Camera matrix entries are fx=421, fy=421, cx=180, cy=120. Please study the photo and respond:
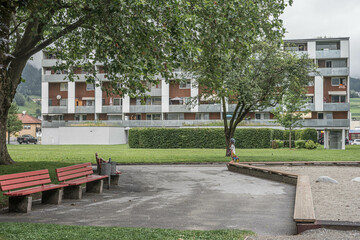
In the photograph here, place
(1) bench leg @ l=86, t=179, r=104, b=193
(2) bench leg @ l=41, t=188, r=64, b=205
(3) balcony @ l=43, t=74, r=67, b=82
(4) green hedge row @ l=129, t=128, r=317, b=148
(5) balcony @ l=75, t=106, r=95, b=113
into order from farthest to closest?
(3) balcony @ l=43, t=74, r=67, b=82
(5) balcony @ l=75, t=106, r=95, b=113
(4) green hedge row @ l=129, t=128, r=317, b=148
(1) bench leg @ l=86, t=179, r=104, b=193
(2) bench leg @ l=41, t=188, r=64, b=205

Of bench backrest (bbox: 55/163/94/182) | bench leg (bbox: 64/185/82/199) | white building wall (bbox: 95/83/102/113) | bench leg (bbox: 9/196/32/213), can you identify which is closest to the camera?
bench leg (bbox: 9/196/32/213)

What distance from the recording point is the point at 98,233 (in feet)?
20.1

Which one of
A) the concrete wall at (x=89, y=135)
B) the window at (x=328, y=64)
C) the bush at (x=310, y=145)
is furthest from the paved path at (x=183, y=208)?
the window at (x=328, y=64)

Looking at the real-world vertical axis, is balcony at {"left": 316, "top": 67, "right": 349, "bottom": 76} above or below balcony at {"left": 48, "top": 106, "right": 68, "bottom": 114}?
above

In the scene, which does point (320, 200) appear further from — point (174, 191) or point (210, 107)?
point (210, 107)

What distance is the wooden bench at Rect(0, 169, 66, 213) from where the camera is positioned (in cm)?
821

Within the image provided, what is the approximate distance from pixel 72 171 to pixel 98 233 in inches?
195

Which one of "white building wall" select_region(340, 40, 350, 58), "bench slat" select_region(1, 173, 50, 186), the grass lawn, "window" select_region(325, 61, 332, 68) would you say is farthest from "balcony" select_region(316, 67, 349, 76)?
the grass lawn

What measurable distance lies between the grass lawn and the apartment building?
51.0 m

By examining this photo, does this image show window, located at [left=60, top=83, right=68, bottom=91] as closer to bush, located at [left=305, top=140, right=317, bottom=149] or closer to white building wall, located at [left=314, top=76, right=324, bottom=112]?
white building wall, located at [left=314, top=76, right=324, bottom=112]

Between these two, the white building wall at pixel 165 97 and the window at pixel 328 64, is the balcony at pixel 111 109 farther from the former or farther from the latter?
the window at pixel 328 64

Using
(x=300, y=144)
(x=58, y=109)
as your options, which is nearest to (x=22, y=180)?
(x=300, y=144)

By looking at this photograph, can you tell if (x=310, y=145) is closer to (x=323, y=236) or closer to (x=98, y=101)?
(x=98, y=101)

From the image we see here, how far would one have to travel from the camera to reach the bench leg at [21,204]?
8.34m
